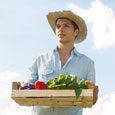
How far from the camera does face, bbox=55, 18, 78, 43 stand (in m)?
4.79

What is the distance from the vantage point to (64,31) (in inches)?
189

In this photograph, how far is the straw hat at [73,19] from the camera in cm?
501

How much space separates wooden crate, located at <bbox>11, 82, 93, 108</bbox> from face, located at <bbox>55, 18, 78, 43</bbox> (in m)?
1.03

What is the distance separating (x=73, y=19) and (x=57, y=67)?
821mm

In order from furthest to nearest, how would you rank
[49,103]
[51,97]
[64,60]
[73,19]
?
[73,19], [64,60], [49,103], [51,97]

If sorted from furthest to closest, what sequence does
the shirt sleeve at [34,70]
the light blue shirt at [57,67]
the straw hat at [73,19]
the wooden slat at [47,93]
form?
the straw hat at [73,19] → the shirt sleeve at [34,70] → the light blue shirt at [57,67] → the wooden slat at [47,93]

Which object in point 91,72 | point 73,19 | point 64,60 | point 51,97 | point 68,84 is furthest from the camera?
point 73,19

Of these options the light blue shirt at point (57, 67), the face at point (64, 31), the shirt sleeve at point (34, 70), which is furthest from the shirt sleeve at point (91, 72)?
the shirt sleeve at point (34, 70)

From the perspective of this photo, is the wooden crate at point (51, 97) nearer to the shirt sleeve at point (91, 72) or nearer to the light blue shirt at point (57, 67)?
the light blue shirt at point (57, 67)

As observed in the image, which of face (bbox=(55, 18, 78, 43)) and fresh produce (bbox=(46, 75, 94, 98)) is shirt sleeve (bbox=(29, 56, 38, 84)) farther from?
fresh produce (bbox=(46, 75, 94, 98))

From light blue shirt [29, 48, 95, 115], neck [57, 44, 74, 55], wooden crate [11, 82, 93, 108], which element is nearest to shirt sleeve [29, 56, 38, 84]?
light blue shirt [29, 48, 95, 115]

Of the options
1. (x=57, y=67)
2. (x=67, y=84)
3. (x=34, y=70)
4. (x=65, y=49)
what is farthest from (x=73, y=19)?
(x=67, y=84)

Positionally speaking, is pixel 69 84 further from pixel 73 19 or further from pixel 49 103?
pixel 73 19

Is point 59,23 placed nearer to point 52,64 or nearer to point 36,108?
Result: point 52,64
